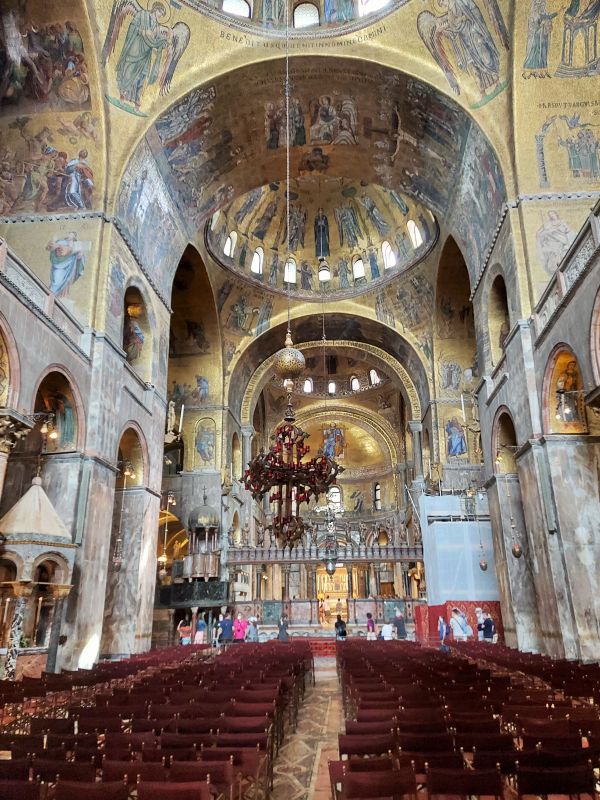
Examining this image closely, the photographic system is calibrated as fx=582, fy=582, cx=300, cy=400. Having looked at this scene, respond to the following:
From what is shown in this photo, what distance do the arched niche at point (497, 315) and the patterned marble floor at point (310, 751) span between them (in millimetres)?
9715

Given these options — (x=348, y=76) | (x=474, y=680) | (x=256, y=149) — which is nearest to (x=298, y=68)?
(x=348, y=76)

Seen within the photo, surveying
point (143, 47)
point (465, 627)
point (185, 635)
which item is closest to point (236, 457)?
point (185, 635)

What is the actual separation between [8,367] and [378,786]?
9151mm

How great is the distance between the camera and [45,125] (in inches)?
564

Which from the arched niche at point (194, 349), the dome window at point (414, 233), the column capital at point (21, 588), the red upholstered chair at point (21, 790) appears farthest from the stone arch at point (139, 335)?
the red upholstered chair at point (21, 790)

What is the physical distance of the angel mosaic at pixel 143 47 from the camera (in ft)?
45.7

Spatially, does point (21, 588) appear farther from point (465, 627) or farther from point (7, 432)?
point (465, 627)

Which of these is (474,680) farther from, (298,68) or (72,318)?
(298,68)

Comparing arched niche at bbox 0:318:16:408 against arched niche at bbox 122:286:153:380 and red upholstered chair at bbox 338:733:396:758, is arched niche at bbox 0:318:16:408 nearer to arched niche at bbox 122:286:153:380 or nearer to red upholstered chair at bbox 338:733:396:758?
arched niche at bbox 122:286:153:380

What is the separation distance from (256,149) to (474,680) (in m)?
16.5

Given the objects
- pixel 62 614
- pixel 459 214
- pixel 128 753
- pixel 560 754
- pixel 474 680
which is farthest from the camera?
pixel 459 214

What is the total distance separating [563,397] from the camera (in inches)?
462

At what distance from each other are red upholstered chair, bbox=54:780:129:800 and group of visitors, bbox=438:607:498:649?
1271cm

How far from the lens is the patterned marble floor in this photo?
15.7 ft
